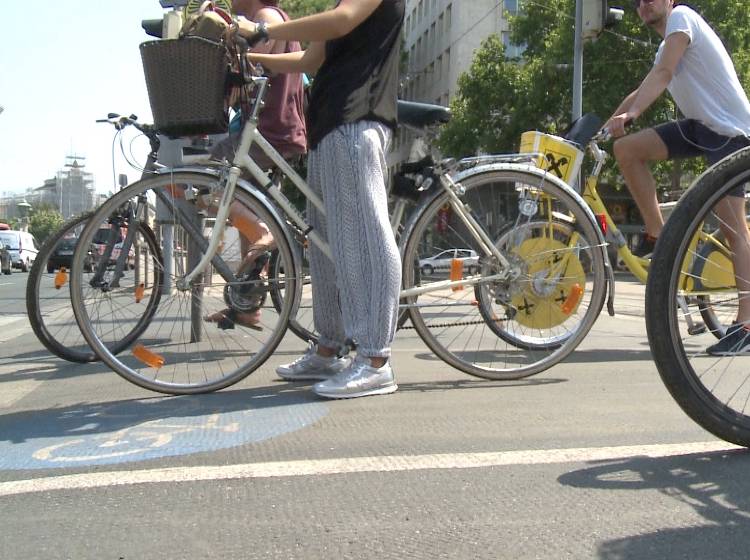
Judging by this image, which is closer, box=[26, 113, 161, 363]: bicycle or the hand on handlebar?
the hand on handlebar

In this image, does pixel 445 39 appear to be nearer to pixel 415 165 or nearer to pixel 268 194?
pixel 415 165

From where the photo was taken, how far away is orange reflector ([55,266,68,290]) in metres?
3.67

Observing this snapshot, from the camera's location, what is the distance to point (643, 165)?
13.4 ft

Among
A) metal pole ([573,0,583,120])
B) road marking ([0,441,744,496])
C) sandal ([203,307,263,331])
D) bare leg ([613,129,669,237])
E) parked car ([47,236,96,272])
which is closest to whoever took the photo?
road marking ([0,441,744,496])

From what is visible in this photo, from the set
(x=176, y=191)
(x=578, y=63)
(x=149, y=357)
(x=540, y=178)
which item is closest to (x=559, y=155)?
(x=540, y=178)

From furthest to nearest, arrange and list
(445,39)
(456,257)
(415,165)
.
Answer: (445,39) < (456,257) < (415,165)

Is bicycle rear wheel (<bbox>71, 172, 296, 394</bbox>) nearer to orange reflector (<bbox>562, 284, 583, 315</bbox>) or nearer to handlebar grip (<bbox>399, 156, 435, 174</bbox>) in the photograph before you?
handlebar grip (<bbox>399, 156, 435, 174</bbox>)

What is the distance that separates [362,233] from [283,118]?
125 cm

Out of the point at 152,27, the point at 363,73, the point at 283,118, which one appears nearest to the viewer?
the point at 363,73

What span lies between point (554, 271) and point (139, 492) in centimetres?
213

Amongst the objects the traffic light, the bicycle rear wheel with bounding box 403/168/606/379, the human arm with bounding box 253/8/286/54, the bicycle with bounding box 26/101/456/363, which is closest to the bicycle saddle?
the bicycle with bounding box 26/101/456/363

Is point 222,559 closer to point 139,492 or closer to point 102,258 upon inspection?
point 139,492

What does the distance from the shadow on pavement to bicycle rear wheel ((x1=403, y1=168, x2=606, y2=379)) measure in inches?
50.8

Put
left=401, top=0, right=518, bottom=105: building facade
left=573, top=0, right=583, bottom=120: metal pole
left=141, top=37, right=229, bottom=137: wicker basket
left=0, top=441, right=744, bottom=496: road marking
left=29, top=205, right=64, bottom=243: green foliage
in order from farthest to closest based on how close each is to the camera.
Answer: left=29, top=205, right=64, bottom=243: green foliage → left=401, top=0, right=518, bottom=105: building facade → left=573, top=0, right=583, bottom=120: metal pole → left=141, top=37, right=229, bottom=137: wicker basket → left=0, top=441, right=744, bottom=496: road marking
